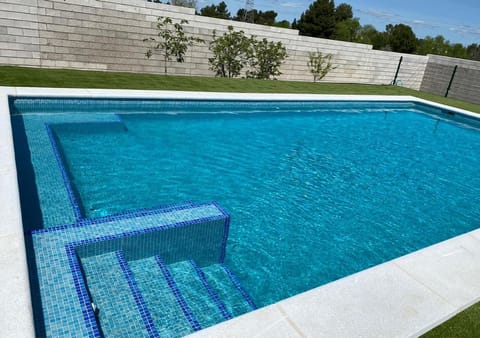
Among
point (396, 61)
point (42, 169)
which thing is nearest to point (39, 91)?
point (42, 169)

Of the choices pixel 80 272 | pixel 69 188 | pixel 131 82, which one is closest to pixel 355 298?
pixel 80 272

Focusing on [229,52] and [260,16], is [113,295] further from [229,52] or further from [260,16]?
[260,16]

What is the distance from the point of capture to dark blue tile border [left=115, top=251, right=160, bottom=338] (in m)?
2.63

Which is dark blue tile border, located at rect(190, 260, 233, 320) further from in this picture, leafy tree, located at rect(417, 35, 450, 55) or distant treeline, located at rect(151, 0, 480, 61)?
leafy tree, located at rect(417, 35, 450, 55)

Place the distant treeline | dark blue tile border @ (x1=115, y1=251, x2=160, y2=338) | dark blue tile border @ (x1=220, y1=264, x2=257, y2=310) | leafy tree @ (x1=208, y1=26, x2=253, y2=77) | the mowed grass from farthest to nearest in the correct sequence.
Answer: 1. the distant treeline
2. leafy tree @ (x1=208, y1=26, x2=253, y2=77)
3. the mowed grass
4. dark blue tile border @ (x1=220, y1=264, x2=257, y2=310)
5. dark blue tile border @ (x1=115, y1=251, x2=160, y2=338)

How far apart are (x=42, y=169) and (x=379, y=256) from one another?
15.0 ft

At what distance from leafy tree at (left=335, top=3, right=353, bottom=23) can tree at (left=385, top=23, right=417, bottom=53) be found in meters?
17.7

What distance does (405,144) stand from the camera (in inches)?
390

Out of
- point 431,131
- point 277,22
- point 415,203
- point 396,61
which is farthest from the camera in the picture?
point 277,22

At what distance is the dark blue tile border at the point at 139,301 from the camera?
8.63ft

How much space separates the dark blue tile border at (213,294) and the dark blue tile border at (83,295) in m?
1.09

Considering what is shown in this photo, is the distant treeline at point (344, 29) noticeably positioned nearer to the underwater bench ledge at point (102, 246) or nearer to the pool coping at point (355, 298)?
the underwater bench ledge at point (102, 246)

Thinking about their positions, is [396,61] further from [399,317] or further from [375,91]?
[399,317]

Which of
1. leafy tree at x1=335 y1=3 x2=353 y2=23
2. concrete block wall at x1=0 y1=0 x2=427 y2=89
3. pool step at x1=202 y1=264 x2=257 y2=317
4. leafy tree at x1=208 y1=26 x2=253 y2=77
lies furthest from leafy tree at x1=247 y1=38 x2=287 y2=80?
leafy tree at x1=335 y1=3 x2=353 y2=23
